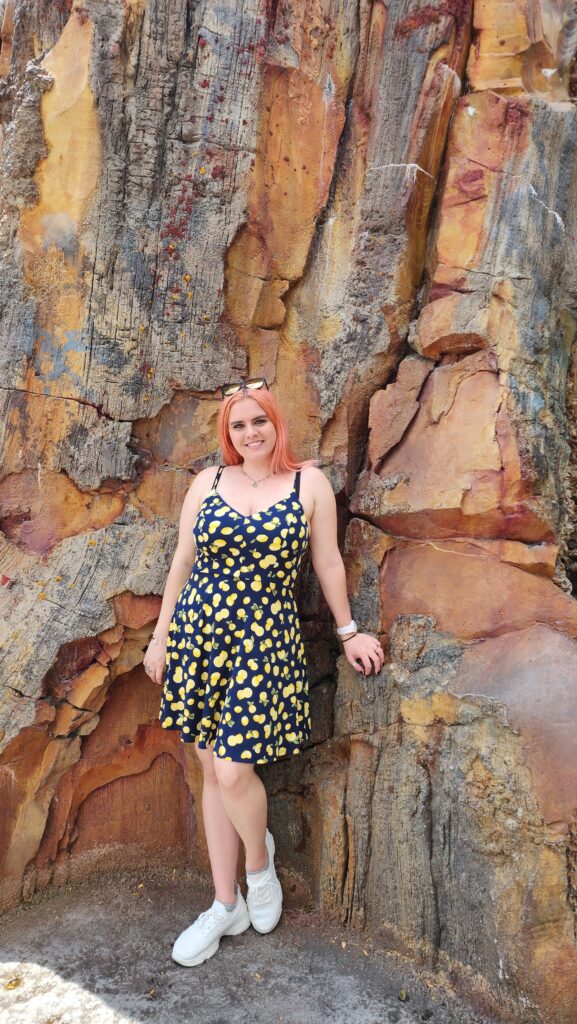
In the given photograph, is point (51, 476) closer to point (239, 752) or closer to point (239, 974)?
point (239, 752)

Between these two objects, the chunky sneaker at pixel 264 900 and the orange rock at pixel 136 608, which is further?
the orange rock at pixel 136 608

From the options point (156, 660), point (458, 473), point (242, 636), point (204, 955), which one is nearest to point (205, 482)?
point (242, 636)

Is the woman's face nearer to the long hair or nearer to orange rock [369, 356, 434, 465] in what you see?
the long hair

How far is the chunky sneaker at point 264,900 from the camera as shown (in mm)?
3021

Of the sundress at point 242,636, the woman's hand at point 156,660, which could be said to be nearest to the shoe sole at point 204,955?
the sundress at point 242,636

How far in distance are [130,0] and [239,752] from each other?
312cm

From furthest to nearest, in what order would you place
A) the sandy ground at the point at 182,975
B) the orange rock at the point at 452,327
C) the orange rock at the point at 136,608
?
the orange rock at the point at 136,608
the orange rock at the point at 452,327
the sandy ground at the point at 182,975

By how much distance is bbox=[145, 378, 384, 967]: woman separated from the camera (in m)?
2.74

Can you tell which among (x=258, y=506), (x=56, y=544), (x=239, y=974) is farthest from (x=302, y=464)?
(x=239, y=974)

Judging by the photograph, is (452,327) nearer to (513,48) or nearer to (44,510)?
(513,48)

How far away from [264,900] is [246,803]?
20.6 inches

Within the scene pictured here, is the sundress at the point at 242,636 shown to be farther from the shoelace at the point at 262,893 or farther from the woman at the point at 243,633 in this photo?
the shoelace at the point at 262,893

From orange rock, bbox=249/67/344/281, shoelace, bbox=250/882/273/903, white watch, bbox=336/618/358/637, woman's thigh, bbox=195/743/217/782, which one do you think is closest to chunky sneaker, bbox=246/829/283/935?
shoelace, bbox=250/882/273/903

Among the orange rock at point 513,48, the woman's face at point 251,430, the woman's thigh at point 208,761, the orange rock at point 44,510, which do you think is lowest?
the woman's thigh at point 208,761
